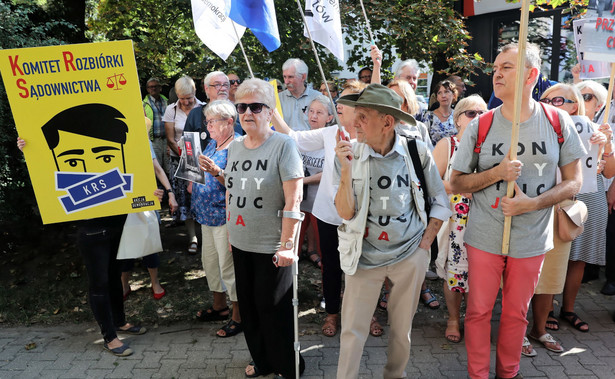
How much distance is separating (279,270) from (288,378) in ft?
2.76

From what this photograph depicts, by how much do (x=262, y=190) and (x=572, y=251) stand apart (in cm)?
300

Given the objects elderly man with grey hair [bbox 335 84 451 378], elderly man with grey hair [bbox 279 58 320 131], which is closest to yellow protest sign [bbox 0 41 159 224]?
elderly man with grey hair [bbox 335 84 451 378]

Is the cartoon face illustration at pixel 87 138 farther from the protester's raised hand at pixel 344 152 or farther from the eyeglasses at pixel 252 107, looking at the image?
the protester's raised hand at pixel 344 152

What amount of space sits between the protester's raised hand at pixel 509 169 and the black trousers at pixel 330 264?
4.95ft

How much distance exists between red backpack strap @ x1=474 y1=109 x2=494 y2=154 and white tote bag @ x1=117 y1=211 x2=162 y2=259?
2892 mm

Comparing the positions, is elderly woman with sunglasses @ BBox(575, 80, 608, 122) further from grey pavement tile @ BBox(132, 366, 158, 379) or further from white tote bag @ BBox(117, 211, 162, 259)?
grey pavement tile @ BBox(132, 366, 158, 379)

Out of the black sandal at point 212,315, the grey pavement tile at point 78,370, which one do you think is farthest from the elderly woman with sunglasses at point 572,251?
the grey pavement tile at point 78,370

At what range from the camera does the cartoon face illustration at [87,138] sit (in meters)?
3.79

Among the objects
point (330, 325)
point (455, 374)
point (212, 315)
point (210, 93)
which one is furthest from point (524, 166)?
point (210, 93)

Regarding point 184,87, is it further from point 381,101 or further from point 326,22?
point 381,101

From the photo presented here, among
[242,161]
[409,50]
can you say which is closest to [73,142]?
[242,161]

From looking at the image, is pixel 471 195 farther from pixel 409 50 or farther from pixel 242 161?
pixel 409 50

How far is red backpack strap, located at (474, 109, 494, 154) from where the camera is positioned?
3.12 metres

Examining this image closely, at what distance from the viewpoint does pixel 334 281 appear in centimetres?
416
